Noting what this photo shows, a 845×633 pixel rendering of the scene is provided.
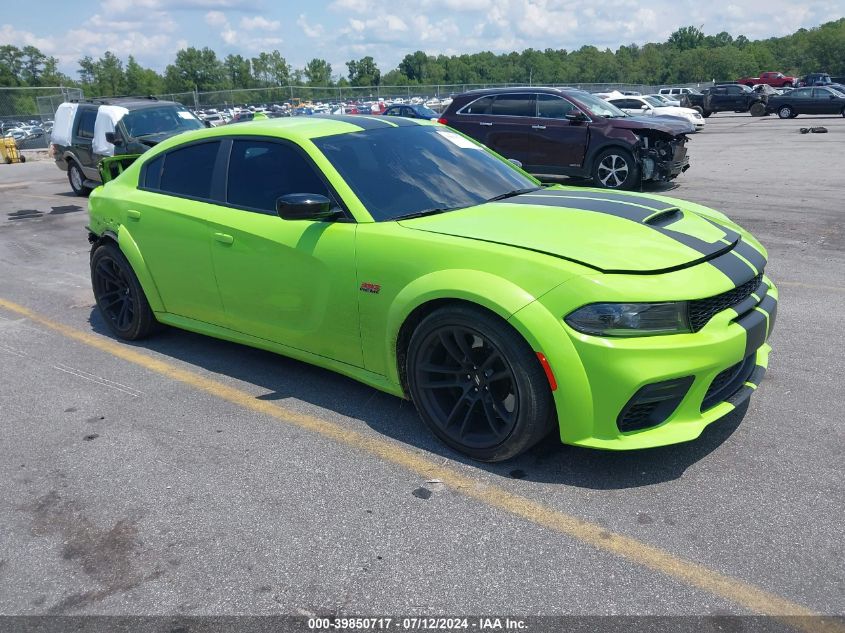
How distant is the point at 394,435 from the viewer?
12.3ft

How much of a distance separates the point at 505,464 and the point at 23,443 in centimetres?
268

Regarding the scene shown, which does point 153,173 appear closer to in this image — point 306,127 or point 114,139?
point 306,127

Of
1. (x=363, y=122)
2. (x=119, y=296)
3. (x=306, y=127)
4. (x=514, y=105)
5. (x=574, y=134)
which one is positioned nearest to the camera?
(x=306, y=127)

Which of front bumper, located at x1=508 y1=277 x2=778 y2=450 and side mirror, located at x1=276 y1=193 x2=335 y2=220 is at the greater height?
side mirror, located at x1=276 y1=193 x2=335 y2=220

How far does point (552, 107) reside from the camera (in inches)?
487

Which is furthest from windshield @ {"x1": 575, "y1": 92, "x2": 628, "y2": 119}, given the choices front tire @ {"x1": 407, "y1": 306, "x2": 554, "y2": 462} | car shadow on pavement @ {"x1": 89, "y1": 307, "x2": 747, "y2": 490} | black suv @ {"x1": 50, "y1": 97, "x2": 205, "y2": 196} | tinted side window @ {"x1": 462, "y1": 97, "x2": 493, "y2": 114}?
front tire @ {"x1": 407, "y1": 306, "x2": 554, "y2": 462}

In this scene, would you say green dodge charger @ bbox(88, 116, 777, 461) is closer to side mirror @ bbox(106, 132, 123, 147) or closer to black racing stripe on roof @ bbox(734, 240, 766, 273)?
black racing stripe on roof @ bbox(734, 240, 766, 273)

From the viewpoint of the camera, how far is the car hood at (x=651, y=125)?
1137cm

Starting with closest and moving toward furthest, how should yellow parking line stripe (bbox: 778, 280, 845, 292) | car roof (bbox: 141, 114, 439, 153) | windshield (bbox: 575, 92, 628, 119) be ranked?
1. car roof (bbox: 141, 114, 439, 153)
2. yellow parking line stripe (bbox: 778, 280, 845, 292)
3. windshield (bbox: 575, 92, 628, 119)

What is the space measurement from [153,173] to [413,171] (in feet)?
7.02

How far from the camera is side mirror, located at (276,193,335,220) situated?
3.69 metres

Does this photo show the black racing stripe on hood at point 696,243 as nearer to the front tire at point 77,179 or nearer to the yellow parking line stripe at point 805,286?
the yellow parking line stripe at point 805,286

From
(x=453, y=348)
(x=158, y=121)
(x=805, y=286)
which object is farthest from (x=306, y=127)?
(x=158, y=121)

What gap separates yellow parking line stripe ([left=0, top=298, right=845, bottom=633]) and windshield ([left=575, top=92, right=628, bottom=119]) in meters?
9.46
